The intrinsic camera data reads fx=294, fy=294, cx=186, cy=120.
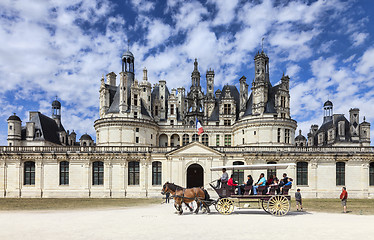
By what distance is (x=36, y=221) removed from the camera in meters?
15.1

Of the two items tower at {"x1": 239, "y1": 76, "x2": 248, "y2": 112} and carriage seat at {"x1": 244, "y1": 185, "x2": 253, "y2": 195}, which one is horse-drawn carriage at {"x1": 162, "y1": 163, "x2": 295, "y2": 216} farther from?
tower at {"x1": 239, "y1": 76, "x2": 248, "y2": 112}

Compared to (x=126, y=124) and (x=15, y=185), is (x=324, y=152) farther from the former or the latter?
(x=15, y=185)

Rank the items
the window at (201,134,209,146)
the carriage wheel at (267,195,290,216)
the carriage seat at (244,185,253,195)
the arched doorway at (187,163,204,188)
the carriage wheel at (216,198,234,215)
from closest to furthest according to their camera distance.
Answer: the carriage wheel at (267,195,290,216) < the carriage wheel at (216,198,234,215) < the carriage seat at (244,185,253,195) < the arched doorway at (187,163,204,188) < the window at (201,134,209,146)

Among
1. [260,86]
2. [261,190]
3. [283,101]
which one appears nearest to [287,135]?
[283,101]

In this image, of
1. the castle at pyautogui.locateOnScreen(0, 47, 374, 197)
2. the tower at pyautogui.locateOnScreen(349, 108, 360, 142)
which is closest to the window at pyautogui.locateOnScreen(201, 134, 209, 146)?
the castle at pyautogui.locateOnScreen(0, 47, 374, 197)

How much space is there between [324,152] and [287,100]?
12.3 meters

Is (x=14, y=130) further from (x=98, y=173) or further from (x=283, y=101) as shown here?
(x=283, y=101)

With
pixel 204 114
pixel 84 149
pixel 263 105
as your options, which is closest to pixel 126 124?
pixel 84 149

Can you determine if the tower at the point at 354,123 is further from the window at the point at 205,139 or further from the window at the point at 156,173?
the window at the point at 156,173

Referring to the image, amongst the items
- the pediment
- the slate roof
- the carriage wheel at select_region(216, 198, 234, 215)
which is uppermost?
the slate roof

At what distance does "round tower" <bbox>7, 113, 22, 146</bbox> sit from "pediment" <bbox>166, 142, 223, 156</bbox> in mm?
33599

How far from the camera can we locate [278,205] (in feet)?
56.0

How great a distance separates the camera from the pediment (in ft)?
121

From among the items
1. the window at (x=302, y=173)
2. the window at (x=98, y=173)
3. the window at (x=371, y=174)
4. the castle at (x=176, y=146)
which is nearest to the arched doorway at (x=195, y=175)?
the castle at (x=176, y=146)
